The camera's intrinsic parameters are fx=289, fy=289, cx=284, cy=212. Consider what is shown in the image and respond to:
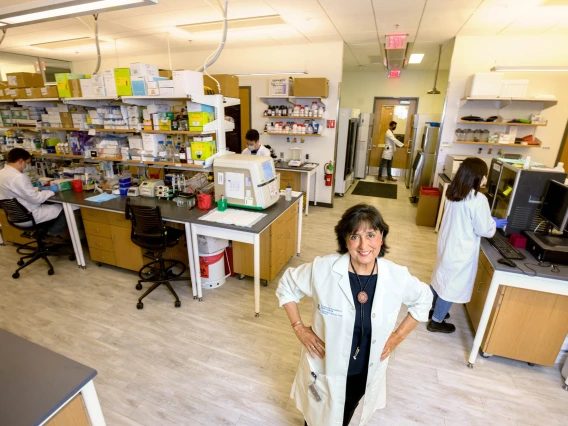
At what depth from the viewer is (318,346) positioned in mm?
1311

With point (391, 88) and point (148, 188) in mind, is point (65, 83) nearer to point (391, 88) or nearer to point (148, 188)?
point (148, 188)

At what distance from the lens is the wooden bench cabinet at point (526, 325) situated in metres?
1.99

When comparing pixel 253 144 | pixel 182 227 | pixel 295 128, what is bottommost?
pixel 182 227

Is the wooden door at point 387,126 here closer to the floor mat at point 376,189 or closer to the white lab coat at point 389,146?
the white lab coat at point 389,146

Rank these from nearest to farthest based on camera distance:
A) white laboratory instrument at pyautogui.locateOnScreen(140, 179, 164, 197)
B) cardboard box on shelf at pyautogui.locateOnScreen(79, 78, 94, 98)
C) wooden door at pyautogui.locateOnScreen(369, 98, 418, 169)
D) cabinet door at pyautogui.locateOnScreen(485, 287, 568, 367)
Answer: cabinet door at pyautogui.locateOnScreen(485, 287, 568, 367) → cardboard box on shelf at pyautogui.locateOnScreen(79, 78, 94, 98) → white laboratory instrument at pyautogui.locateOnScreen(140, 179, 164, 197) → wooden door at pyautogui.locateOnScreen(369, 98, 418, 169)

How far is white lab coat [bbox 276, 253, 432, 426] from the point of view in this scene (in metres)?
1.18

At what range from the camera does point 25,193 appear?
3.15 meters

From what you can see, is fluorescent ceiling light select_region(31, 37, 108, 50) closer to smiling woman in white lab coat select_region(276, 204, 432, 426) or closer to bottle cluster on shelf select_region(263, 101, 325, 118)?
bottle cluster on shelf select_region(263, 101, 325, 118)

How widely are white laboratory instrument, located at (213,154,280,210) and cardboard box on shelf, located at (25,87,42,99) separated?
2.75 metres

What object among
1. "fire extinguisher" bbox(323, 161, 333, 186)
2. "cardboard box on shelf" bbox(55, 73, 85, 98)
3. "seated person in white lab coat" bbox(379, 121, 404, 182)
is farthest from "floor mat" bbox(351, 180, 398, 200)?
"cardboard box on shelf" bbox(55, 73, 85, 98)

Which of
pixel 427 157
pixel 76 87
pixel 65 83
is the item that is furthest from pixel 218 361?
pixel 427 157

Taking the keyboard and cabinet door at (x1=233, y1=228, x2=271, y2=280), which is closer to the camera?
the keyboard

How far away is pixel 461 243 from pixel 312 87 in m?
3.88

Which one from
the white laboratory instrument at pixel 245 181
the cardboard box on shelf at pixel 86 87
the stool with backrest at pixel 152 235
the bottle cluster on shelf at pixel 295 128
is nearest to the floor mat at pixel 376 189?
the bottle cluster on shelf at pixel 295 128
